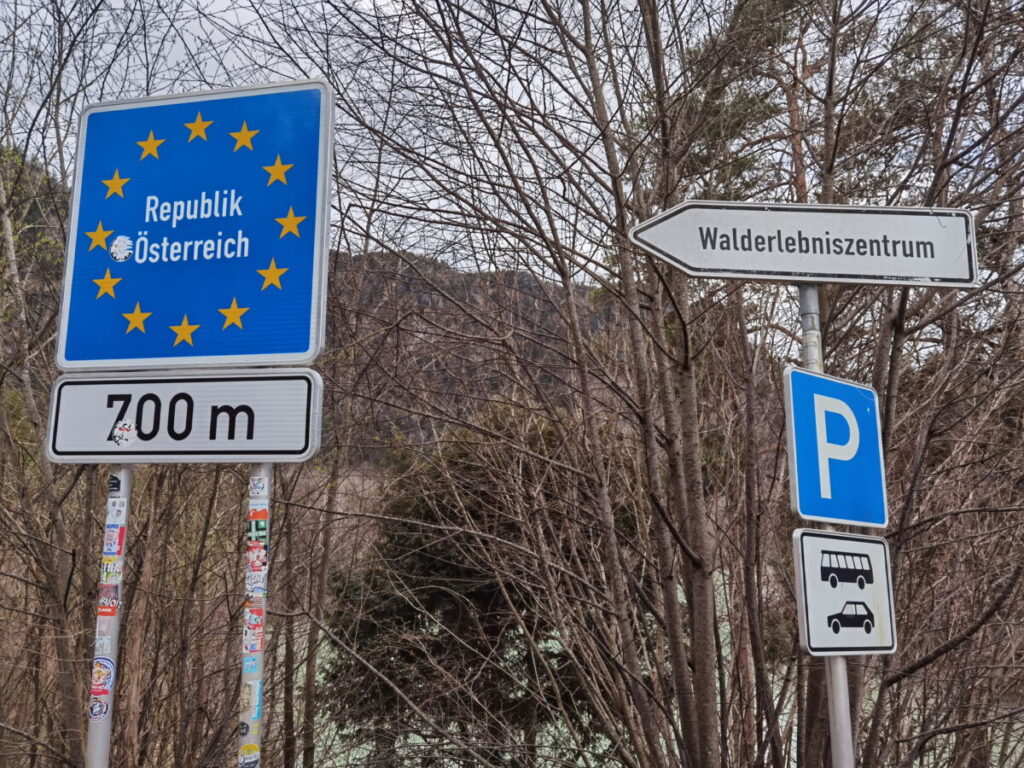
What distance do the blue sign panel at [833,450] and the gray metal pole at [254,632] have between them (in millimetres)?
1360

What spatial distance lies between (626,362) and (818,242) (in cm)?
324

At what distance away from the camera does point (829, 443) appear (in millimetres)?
2662

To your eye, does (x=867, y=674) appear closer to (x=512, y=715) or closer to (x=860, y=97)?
(x=860, y=97)

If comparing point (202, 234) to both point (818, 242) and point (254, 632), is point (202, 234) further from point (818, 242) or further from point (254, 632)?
point (818, 242)

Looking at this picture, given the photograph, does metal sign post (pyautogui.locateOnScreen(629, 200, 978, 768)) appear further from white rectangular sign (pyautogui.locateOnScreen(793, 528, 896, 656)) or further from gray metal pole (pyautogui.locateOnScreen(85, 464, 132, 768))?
gray metal pole (pyautogui.locateOnScreen(85, 464, 132, 768))

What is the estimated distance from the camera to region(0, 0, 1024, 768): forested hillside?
4363mm

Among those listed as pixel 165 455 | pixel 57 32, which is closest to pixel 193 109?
pixel 165 455

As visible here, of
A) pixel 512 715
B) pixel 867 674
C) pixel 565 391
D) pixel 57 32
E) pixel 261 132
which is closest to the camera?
pixel 261 132

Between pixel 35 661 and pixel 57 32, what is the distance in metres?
4.11

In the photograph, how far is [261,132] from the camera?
2.59m

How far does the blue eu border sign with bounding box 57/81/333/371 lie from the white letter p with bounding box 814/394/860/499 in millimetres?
1397

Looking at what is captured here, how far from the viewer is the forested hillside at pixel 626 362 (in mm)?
4363

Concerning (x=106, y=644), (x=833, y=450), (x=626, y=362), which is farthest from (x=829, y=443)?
(x=626, y=362)

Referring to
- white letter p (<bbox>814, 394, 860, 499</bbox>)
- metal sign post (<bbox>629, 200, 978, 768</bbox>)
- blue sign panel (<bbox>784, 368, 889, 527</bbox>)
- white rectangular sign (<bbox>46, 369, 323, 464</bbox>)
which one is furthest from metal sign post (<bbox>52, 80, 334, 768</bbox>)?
white letter p (<bbox>814, 394, 860, 499</bbox>)
